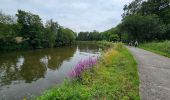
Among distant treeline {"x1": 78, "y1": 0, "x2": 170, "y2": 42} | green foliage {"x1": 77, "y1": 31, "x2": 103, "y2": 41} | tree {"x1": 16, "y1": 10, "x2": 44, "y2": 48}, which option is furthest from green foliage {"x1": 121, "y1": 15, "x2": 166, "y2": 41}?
green foliage {"x1": 77, "y1": 31, "x2": 103, "y2": 41}

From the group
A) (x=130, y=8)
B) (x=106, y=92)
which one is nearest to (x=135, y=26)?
(x=130, y=8)

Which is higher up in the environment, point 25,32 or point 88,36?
point 25,32

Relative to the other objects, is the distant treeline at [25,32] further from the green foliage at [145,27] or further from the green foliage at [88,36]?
the green foliage at [88,36]

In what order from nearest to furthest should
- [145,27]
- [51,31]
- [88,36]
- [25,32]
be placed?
[145,27]
[25,32]
[51,31]
[88,36]

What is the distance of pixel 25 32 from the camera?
64500 mm

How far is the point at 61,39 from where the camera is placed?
8612 centimetres

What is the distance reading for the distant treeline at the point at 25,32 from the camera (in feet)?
176

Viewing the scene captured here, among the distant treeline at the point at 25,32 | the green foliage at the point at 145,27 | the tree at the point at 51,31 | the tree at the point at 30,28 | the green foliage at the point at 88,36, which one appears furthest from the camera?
the green foliage at the point at 88,36

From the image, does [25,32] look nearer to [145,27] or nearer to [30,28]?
[30,28]

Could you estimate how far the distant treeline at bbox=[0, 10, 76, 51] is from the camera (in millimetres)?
53781

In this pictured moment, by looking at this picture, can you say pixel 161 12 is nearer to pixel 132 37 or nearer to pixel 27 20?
pixel 132 37

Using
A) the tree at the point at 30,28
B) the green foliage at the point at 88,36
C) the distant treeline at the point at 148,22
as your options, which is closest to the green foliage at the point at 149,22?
the distant treeline at the point at 148,22

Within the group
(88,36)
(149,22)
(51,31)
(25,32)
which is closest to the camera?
(149,22)

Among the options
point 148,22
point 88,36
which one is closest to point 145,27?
point 148,22
